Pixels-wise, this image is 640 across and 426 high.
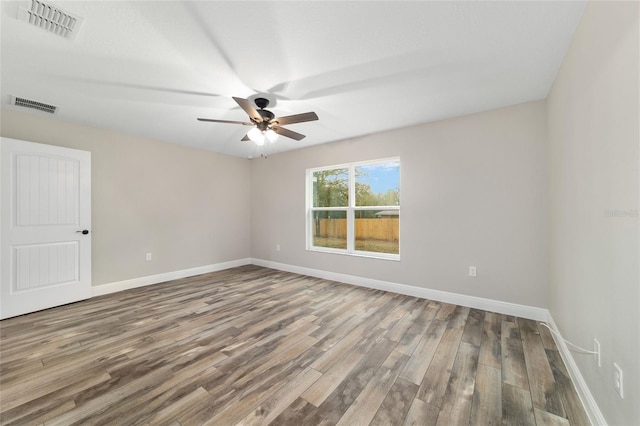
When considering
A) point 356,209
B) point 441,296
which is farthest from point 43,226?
point 441,296

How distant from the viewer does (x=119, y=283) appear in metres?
3.86

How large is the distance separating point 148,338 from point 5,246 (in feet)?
7.30

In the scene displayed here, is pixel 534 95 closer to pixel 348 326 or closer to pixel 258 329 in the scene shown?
pixel 348 326

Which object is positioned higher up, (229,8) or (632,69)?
(229,8)

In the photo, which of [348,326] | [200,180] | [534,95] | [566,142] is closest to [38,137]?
[200,180]

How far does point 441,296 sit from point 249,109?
3302mm

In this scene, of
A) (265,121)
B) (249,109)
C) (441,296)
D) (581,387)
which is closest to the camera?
(581,387)

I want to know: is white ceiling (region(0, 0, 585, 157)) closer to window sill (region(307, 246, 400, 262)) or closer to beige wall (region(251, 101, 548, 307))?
beige wall (region(251, 101, 548, 307))

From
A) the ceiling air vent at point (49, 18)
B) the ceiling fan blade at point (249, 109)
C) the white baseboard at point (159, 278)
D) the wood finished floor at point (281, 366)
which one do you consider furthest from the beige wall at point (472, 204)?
the ceiling air vent at point (49, 18)

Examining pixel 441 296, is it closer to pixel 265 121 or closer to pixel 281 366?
pixel 281 366

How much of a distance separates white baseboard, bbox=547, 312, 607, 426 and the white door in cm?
524

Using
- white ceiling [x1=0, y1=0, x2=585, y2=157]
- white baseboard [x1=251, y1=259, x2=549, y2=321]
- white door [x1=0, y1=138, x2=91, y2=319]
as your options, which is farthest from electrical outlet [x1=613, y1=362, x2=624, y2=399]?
white door [x1=0, y1=138, x2=91, y2=319]

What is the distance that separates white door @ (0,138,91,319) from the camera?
2902 millimetres

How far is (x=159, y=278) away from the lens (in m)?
4.32
